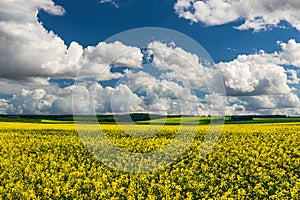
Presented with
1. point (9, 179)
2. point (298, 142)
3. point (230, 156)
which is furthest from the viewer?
point (298, 142)

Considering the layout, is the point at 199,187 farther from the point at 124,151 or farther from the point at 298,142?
the point at 298,142

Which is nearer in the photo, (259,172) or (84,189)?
(84,189)

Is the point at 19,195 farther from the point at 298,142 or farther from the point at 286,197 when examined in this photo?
the point at 298,142

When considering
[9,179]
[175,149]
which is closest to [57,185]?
[9,179]

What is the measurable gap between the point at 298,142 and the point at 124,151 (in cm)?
1034

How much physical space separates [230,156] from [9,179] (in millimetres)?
9793

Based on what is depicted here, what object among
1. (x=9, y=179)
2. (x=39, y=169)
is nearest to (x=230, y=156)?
(x=39, y=169)

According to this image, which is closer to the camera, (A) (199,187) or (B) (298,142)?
(A) (199,187)

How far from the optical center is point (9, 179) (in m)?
14.4

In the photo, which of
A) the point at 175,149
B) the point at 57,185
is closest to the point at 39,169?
the point at 57,185

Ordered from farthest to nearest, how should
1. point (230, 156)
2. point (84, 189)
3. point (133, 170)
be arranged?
point (230, 156) < point (133, 170) < point (84, 189)

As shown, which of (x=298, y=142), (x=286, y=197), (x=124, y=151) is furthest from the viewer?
(x=298, y=142)

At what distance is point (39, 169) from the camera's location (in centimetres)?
1555

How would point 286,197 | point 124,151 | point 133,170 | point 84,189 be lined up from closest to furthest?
1. point 286,197
2. point 84,189
3. point 133,170
4. point 124,151
